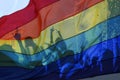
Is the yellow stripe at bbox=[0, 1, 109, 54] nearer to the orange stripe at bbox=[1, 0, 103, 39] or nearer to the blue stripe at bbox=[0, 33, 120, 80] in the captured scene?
the orange stripe at bbox=[1, 0, 103, 39]

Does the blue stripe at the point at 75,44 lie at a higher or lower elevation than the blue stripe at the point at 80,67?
higher

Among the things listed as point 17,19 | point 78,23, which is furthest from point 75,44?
point 17,19

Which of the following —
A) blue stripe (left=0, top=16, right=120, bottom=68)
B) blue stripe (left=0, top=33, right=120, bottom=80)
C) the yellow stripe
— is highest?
the yellow stripe

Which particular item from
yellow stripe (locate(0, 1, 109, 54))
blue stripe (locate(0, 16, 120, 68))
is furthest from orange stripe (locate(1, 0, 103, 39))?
blue stripe (locate(0, 16, 120, 68))

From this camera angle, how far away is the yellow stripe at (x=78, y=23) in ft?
15.8

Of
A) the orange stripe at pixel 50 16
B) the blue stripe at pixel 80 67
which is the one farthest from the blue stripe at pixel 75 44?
the orange stripe at pixel 50 16

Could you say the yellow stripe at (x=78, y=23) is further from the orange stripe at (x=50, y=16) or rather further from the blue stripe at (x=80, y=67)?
the blue stripe at (x=80, y=67)

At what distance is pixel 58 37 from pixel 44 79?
0.60 meters

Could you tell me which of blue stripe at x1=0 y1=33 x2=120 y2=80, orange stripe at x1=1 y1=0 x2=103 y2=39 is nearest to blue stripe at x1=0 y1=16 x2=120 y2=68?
blue stripe at x1=0 y1=33 x2=120 y2=80

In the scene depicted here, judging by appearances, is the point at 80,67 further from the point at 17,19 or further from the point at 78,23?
the point at 17,19

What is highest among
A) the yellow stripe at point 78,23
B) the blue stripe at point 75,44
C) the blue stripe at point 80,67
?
the yellow stripe at point 78,23

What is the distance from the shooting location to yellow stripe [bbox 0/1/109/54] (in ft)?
15.8

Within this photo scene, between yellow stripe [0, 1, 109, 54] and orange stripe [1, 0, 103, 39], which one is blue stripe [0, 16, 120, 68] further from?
orange stripe [1, 0, 103, 39]

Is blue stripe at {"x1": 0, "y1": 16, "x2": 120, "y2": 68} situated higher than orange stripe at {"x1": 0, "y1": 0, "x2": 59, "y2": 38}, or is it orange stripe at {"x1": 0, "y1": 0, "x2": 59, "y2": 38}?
orange stripe at {"x1": 0, "y1": 0, "x2": 59, "y2": 38}
